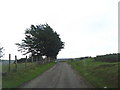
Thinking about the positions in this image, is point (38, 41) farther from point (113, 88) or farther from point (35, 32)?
point (113, 88)

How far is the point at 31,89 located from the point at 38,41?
6393cm

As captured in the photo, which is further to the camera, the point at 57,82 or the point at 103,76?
the point at 103,76

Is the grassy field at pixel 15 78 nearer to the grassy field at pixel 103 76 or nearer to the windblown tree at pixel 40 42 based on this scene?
the grassy field at pixel 103 76

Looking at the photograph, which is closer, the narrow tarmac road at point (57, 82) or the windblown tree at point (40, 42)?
the narrow tarmac road at point (57, 82)

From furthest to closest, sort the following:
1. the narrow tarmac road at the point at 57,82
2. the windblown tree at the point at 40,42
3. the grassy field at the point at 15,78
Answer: the windblown tree at the point at 40,42 < the grassy field at the point at 15,78 < the narrow tarmac road at the point at 57,82

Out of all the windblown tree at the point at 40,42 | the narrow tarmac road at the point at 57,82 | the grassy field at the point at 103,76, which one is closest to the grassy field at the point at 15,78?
the narrow tarmac road at the point at 57,82

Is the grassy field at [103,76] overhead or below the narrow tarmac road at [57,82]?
overhead

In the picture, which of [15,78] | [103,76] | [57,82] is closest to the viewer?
[57,82]

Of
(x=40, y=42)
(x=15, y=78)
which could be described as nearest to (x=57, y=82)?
(x=15, y=78)

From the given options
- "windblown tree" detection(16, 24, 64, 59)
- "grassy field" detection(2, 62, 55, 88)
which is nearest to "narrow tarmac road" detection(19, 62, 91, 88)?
"grassy field" detection(2, 62, 55, 88)

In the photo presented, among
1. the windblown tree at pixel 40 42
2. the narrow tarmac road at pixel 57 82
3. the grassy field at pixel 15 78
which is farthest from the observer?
the windblown tree at pixel 40 42

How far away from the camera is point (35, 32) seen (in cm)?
8262

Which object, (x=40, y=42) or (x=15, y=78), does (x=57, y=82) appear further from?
(x=40, y=42)

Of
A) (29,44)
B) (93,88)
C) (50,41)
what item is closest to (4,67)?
(93,88)
